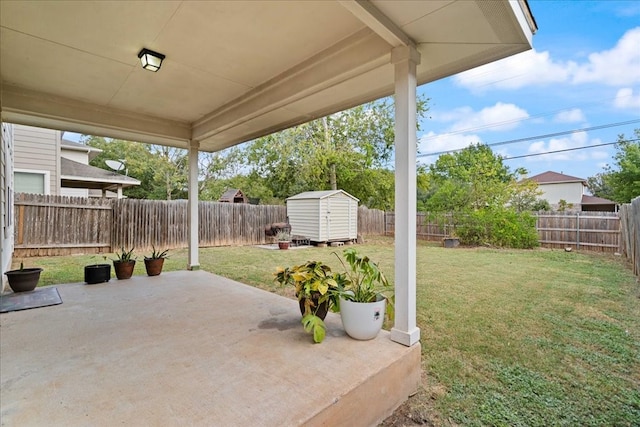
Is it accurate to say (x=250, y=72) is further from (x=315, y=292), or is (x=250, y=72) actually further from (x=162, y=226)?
(x=162, y=226)

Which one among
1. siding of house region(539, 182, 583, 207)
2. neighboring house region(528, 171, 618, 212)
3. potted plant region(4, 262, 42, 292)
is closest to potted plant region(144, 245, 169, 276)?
potted plant region(4, 262, 42, 292)

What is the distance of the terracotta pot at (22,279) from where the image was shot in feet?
11.4

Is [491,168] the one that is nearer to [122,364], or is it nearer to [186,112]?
[186,112]

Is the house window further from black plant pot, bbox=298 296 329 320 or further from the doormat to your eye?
black plant pot, bbox=298 296 329 320

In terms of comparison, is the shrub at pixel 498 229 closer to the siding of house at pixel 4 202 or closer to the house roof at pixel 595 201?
the siding of house at pixel 4 202

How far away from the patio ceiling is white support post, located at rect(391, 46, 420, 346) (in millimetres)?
201

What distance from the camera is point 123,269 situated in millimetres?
4223

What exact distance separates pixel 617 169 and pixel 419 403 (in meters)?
19.7

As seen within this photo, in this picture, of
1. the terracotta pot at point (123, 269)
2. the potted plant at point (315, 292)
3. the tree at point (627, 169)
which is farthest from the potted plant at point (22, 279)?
the tree at point (627, 169)

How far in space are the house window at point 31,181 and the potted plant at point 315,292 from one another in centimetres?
844

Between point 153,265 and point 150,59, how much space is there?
3.04 metres

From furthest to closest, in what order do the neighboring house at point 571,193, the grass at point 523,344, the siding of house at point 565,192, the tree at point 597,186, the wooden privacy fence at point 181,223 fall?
1. the tree at point 597,186
2. the siding of house at point 565,192
3. the neighboring house at point 571,193
4. the wooden privacy fence at point 181,223
5. the grass at point 523,344

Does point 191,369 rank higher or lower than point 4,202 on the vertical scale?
lower

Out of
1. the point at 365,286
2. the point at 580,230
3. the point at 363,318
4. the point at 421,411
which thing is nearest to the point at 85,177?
the point at 365,286
